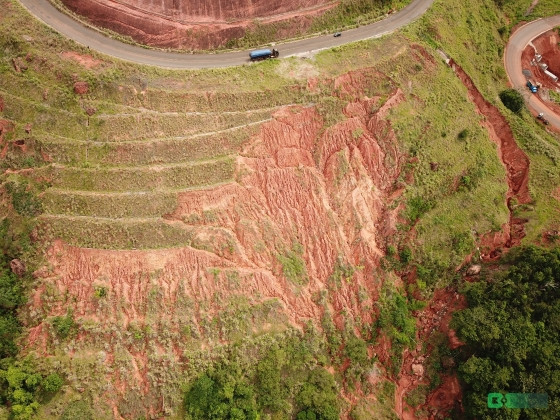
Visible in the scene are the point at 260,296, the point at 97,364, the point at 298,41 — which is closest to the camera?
the point at 97,364

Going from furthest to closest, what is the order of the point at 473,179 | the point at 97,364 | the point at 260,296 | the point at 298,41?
the point at 298,41 → the point at 473,179 → the point at 260,296 → the point at 97,364

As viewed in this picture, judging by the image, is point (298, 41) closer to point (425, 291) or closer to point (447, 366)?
point (425, 291)

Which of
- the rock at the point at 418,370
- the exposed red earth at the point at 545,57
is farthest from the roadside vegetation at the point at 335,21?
the rock at the point at 418,370

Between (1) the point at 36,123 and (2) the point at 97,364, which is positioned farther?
(1) the point at 36,123

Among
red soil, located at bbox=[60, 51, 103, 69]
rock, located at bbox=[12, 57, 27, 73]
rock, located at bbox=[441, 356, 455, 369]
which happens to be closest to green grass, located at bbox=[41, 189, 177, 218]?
rock, located at bbox=[12, 57, 27, 73]

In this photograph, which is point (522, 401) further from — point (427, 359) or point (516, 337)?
point (427, 359)

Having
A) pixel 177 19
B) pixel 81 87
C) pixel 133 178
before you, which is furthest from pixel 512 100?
pixel 81 87

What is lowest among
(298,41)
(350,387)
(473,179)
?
(350,387)

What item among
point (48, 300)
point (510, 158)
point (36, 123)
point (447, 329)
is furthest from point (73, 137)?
point (510, 158)
